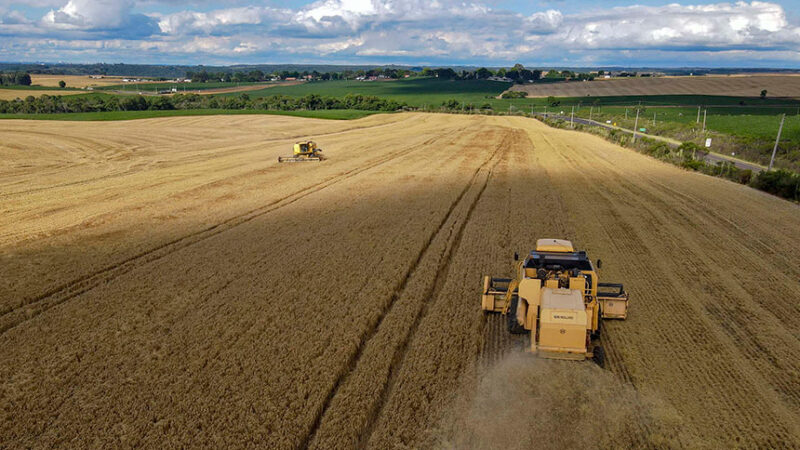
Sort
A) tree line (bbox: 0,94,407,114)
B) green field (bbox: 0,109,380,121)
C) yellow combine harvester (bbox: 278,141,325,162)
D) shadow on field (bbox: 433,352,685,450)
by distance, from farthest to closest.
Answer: tree line (bbox: 0,94,407,114), green field (bbox: 0,109,380,121), yellow combine harvester (bbox: 278,141,325,162), shadow on field (bbox: 433,352,685,450)

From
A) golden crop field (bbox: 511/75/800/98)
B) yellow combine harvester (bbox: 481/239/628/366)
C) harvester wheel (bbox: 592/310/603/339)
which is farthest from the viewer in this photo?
golden crop field (bbox: 511/75/800/98)

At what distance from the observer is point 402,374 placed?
355 inches

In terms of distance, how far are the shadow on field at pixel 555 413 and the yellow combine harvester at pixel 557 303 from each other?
474 mm

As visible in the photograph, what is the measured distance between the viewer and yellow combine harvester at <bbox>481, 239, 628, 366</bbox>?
868 centimetres

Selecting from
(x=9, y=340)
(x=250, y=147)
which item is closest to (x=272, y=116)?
(x=250, y=147)

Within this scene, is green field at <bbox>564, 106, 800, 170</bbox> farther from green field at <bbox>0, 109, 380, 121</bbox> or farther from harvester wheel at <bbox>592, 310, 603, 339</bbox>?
green field at <bbox>0, 109, 380, 121</bbox>

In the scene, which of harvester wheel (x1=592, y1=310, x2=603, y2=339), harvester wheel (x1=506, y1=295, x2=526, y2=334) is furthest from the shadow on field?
harvester wheel (x1=592, y1=310, x2=603, y2=339)

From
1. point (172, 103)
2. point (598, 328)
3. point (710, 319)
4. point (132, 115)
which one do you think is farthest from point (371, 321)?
point (172, 103)

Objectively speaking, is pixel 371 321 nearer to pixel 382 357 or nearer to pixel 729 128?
pixel 382 357

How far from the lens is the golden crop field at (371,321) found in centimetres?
780

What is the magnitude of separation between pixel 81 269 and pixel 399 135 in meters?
44.5

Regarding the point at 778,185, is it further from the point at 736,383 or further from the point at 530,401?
the point at 530,401

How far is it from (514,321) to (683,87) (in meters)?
144

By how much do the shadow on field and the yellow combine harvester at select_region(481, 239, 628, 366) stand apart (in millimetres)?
474
